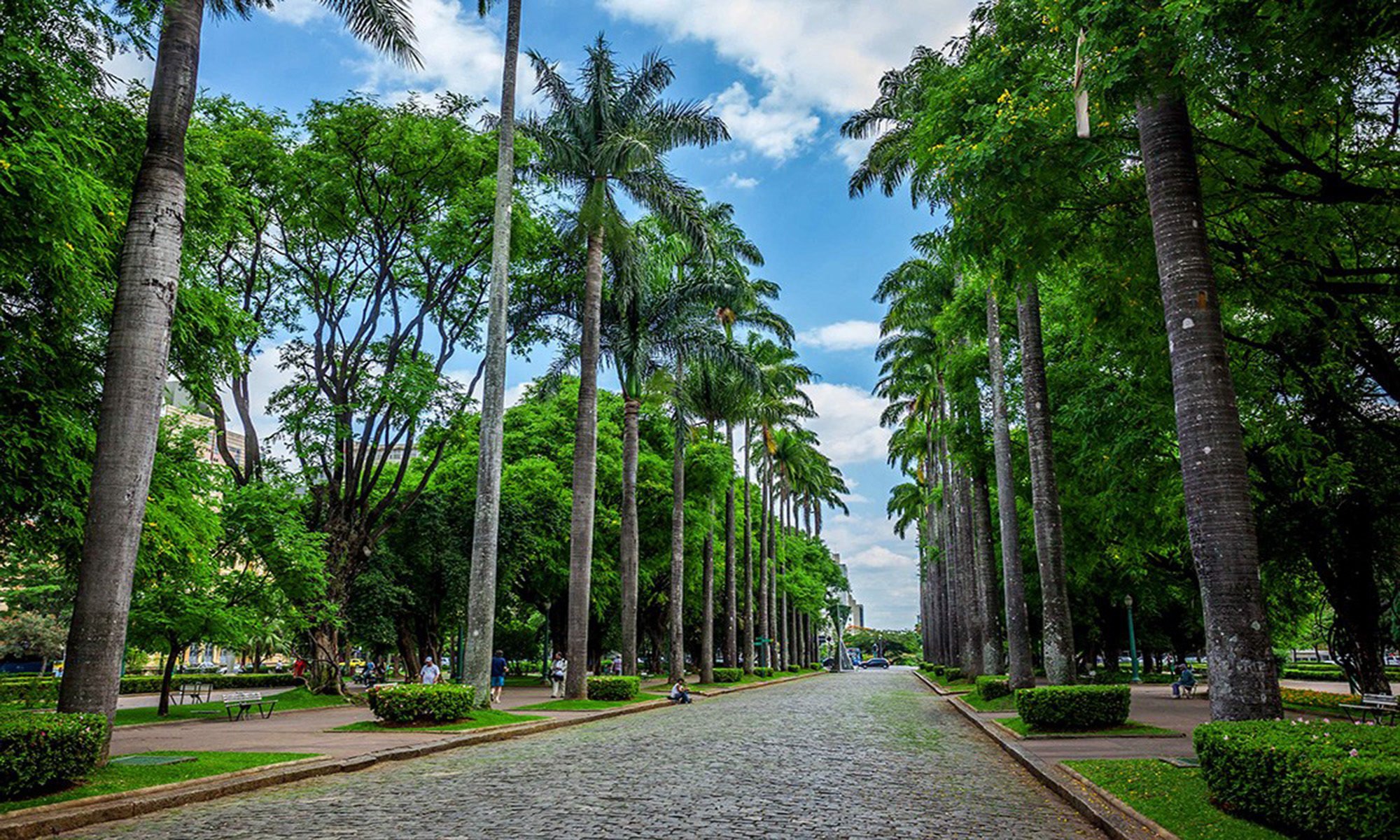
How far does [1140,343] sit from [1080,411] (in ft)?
Answer: 21.1

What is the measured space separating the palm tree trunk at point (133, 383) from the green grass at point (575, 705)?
13.1m

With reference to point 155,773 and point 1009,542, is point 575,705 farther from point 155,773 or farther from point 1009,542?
point 155,773

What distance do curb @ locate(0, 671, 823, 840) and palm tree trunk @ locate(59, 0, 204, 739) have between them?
1.41 meters

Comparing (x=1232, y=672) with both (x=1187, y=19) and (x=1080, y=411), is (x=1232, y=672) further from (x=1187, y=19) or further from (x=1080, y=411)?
(x=1080, y=411)

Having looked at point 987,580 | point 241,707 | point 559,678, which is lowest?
point 241,707

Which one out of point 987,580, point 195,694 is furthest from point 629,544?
point 195,694

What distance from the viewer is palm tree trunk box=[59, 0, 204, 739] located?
982cm

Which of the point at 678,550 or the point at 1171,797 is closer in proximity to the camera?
the point at 1171,797

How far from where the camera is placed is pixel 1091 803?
8.26 m

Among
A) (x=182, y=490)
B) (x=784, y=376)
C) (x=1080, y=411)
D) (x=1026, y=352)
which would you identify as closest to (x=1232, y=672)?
(x=1026, y=352)

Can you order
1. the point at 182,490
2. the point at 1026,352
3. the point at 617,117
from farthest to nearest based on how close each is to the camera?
1. the point at 617,117
2. the point at 1026,352
3. the point at 182,490

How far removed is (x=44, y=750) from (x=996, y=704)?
1942 centimetres

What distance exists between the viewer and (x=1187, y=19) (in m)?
7.04

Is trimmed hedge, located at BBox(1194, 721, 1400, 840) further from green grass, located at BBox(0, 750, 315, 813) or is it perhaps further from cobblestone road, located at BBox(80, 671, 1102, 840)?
green grass, located at BBox(0, 750, 315, 813)
